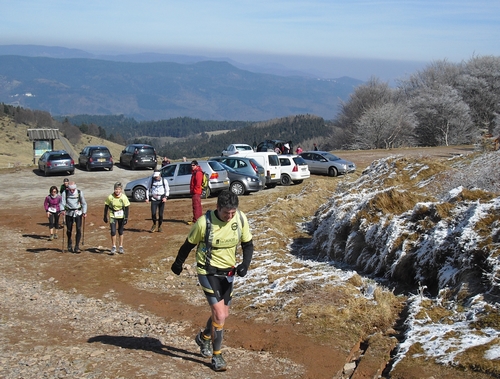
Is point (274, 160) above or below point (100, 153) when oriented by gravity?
above

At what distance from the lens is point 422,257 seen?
28.0 ft

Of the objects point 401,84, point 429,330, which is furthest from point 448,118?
point 429,330

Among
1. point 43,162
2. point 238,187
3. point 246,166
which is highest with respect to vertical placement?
point 246,166

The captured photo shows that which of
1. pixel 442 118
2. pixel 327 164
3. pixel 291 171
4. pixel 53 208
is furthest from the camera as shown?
pixel 442 118

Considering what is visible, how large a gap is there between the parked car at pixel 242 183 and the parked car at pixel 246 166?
481mm

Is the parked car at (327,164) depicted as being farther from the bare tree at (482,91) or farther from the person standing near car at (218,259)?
the bare tree at (482,91)

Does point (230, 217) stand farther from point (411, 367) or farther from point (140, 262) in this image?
point (140, 262)

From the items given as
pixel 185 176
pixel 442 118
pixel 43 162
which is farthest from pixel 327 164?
pixel 442 118

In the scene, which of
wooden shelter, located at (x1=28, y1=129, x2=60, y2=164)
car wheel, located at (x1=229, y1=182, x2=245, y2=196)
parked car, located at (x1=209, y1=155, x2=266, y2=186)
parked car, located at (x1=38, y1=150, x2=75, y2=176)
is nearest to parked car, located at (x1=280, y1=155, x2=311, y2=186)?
parked car, located at (x1=209, y1=155, x2=266, y2=186)

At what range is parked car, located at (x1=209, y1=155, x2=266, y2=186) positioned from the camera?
74.1ft

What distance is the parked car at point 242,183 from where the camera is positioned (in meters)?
21.8

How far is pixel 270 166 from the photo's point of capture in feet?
80.6

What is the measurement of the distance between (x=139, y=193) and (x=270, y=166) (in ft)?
20.0

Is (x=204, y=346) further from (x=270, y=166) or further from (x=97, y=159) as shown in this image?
(x=97, y=159)
